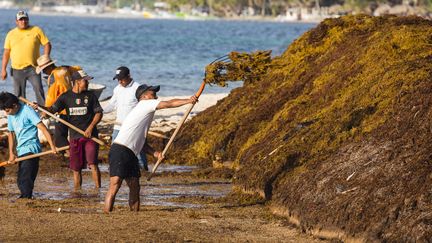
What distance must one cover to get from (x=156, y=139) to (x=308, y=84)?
3.49m

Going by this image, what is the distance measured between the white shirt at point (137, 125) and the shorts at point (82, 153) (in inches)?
108

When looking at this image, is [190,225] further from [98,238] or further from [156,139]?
[156,139]

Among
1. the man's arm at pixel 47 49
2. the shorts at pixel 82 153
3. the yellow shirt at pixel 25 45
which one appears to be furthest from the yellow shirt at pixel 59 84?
the yellow shirt at pixel 25 45

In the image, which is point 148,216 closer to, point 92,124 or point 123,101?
point 92,124

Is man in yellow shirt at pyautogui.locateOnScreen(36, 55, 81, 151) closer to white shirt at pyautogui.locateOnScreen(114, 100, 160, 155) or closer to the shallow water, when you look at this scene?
the shallow water

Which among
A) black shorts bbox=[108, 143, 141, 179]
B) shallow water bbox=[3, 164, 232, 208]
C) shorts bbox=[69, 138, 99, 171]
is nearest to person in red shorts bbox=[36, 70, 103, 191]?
shorts bbox=[69, 138, 99, 171]

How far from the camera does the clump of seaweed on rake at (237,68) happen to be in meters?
14.6

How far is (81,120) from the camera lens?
51.3 feet

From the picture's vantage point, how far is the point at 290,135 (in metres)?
14.6

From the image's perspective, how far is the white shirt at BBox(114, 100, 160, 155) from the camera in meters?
12.8

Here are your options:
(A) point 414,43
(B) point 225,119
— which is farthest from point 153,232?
(B) point 225,119

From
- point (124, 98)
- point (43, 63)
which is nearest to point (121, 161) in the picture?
point (124, 98)

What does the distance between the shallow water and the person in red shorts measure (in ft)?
0.92

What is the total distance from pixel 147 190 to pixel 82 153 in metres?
1.03
